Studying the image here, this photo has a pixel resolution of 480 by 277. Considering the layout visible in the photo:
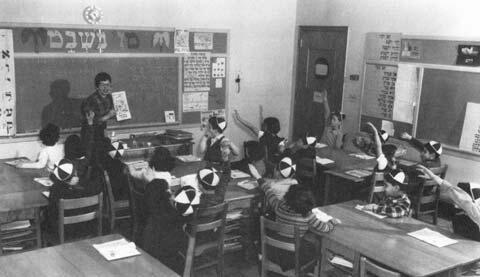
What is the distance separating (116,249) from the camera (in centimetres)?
354

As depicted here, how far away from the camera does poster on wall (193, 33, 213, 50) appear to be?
7805 millimetres

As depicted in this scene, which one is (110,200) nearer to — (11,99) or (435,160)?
(11,99)

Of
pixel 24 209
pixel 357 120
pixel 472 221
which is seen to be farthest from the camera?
pixel 357 120

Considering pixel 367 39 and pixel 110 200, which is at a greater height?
pixel 367 39

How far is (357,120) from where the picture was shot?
812 cm

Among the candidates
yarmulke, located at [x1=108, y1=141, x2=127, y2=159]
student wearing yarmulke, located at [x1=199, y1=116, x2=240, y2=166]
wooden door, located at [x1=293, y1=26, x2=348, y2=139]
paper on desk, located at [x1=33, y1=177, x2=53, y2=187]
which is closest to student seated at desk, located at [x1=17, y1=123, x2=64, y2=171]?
paper on desk, located at [x1=33, y1=177, x2=53, y2=187]

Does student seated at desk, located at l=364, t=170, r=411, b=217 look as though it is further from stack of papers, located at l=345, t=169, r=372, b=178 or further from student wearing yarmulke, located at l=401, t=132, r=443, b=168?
student wearing yarmulke, located at l=401, t=132, r=443, b=168

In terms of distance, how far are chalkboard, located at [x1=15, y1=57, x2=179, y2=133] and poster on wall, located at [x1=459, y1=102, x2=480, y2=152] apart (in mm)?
3972

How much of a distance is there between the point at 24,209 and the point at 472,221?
11.9 feet

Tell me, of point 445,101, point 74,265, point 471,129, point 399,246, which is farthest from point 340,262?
point 445,101

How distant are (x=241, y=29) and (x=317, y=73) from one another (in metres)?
1.45

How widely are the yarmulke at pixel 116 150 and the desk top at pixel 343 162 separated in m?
2.37

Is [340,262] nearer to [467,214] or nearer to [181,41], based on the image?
[467,214]

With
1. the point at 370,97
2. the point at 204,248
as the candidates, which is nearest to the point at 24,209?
the point at 204,248
